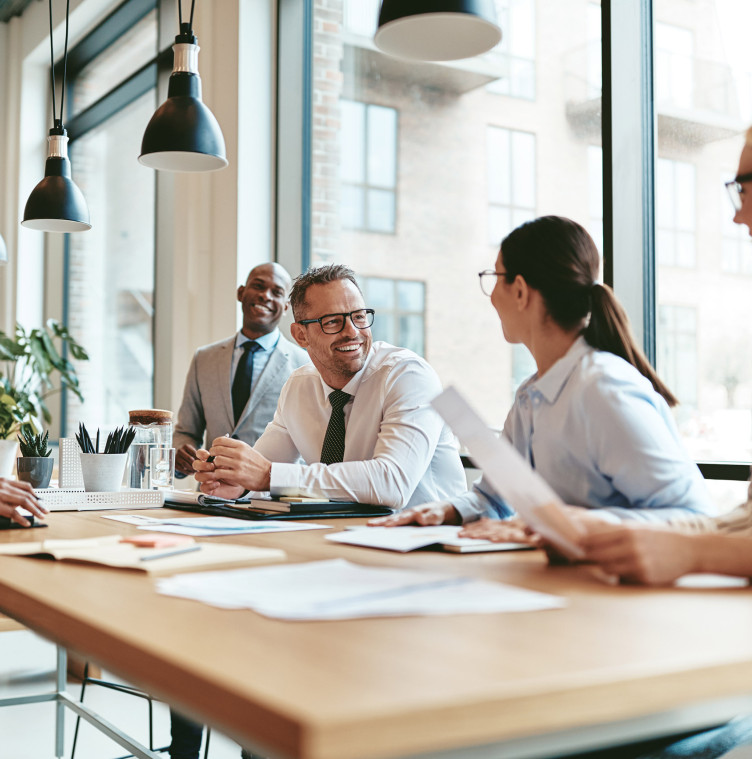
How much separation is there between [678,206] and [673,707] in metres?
2.77

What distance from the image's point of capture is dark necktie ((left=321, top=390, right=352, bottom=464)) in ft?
8.73

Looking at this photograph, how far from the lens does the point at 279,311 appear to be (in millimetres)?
4223

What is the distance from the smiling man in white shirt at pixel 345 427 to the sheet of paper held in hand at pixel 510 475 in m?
1.18

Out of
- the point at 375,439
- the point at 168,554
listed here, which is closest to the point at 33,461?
the point at 375,439

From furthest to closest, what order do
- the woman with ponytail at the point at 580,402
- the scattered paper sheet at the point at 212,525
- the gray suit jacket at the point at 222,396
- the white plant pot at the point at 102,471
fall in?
the gray suit jacket at the point at 222,396 < the white plant pot at the point at 102,471 < the scattered paper sheet at the point at 212,525 < the woman with ponytail at the point at 580,402

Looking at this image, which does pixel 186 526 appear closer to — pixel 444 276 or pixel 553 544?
pixel 553 544

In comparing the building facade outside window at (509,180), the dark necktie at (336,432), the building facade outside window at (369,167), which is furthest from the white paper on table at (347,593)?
the building facade outside window at (369,167)

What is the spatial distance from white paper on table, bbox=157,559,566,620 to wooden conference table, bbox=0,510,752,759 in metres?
0.03

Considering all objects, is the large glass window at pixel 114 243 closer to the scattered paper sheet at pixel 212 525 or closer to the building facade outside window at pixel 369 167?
the building facade outside window at pixel 369 167

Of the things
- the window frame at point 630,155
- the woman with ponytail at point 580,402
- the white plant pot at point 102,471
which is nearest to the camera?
the woman with ponytail at point 580,402

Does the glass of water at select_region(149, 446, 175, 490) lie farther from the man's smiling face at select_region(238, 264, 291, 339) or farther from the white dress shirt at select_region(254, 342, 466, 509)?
the man's smiling face at select_region(238, 264, 291, 339)

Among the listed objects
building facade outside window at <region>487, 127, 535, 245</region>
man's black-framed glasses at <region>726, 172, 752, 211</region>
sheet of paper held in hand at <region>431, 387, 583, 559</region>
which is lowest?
sheet of paper held in hand at <region>431, 387, 583, 559</region>

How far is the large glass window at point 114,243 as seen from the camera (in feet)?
21.4

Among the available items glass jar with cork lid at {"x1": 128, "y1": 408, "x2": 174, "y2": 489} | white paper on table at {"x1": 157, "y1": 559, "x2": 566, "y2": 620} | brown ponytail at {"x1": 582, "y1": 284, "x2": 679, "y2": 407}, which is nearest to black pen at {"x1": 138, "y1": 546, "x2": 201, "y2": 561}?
white paper on table at {"x1": 157, "y1": 559, "x2": 566, "y2": 620}
